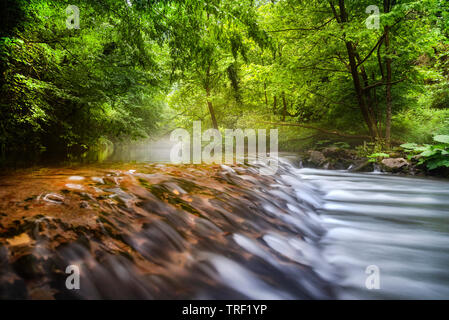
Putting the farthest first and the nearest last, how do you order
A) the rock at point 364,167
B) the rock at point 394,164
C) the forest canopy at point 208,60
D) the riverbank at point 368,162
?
the rock at point 364,167 < the rock at point 394,164 < the riverbank at point 368,162 < the forest canopy at point 208,60

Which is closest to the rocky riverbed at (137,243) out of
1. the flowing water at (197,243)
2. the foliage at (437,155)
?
the flowing water at (197,243)

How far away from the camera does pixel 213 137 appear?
1398cm

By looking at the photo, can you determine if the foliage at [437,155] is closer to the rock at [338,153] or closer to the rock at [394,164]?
the rock at [394,164]

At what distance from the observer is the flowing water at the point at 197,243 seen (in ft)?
4.72

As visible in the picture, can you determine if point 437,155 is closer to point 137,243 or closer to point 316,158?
point 316,158

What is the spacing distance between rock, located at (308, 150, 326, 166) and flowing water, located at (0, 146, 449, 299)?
4.68 m

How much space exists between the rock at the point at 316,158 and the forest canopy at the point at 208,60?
1.44 m

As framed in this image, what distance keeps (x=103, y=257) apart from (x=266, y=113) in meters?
12.0

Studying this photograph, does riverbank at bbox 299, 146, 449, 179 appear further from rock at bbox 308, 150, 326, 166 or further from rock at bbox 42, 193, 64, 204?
rock at bbox 42, 193, 64, 204

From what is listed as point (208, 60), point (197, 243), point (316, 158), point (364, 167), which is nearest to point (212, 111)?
point (316, 158)

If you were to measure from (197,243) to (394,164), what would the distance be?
713 cm
